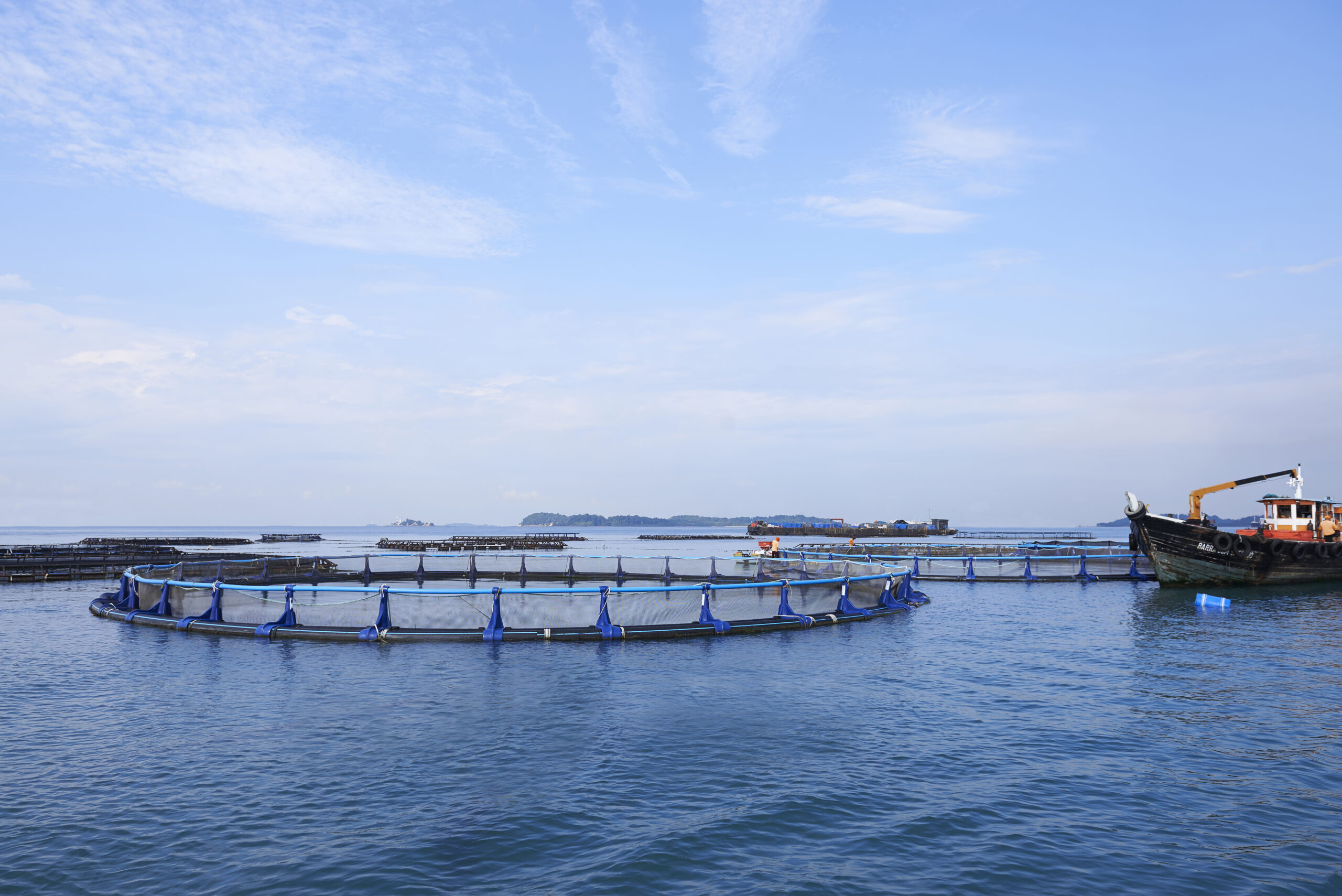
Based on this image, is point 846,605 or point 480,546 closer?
point 846,605

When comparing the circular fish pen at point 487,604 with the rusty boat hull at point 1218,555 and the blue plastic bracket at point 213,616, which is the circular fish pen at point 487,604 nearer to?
the blue plastic bracket at point 213,616

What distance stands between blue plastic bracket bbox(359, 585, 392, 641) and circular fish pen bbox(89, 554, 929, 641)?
41mm

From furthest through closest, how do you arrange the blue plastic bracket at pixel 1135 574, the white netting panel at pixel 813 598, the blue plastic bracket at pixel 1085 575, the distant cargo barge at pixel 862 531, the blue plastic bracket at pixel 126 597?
the distant cargo barge at pixel 862 531 → the blue plastic bracket at pixel 1135 574 → the blue plastic bracket at pixel 1085 575 → the blue plastic bracket at pixel 126 597 → the white netting panel at pixel 813 598

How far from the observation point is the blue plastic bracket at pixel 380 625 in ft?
73.3

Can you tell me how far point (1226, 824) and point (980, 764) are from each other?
3.14 meters

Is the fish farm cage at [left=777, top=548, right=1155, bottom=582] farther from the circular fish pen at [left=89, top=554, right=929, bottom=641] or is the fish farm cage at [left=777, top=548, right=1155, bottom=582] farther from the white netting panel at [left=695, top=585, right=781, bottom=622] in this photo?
the white netting panel at [left=695, top=585, right=781, bottom=622]

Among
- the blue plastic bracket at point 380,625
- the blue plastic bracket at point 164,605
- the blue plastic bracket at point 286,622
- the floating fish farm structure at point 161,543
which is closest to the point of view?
the blue plastic bracket at point 380,625

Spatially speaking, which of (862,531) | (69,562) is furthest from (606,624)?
(862,531)

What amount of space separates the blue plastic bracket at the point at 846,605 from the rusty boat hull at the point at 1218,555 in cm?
2345

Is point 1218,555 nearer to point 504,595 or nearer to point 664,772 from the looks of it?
point 504,595

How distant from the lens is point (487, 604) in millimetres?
32688

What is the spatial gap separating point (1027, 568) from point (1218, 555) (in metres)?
9.91

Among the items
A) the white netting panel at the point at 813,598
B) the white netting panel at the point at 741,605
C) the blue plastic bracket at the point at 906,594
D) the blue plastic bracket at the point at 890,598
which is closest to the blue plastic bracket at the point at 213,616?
the white netting panel at the point at 741,605

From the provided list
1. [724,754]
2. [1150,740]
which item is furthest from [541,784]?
[1150,740]
